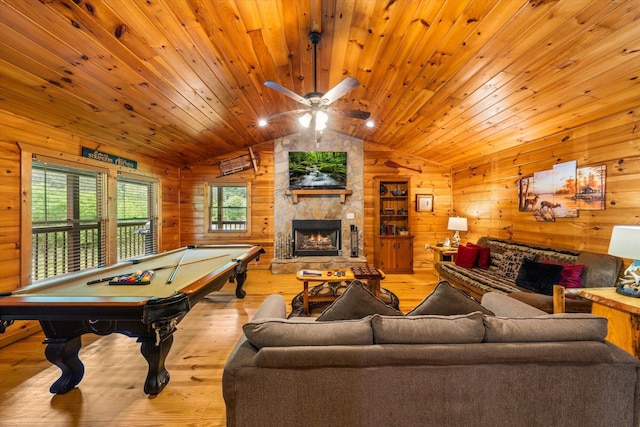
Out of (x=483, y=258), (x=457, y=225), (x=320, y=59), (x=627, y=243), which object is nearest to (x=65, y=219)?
(x=320, y=59)

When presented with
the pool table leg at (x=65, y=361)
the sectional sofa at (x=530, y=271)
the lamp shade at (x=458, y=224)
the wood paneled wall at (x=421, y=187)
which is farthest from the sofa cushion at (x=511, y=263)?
the pool table leg at (x=65, y=361)

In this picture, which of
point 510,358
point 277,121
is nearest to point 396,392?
point 510,358

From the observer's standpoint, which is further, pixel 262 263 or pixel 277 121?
→ pixel 262 263

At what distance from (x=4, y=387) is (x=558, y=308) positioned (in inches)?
180

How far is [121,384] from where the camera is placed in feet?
6.90

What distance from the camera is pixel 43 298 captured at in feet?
5.83

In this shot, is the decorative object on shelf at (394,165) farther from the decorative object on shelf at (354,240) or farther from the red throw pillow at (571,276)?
the red throw pillow at (571,276)

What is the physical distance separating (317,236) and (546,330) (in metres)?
4.82

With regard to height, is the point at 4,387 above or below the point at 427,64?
below

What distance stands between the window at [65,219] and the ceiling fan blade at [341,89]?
3.31 meters

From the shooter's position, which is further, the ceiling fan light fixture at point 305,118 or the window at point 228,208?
the window at point 228,208

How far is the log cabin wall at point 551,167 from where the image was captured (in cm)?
266

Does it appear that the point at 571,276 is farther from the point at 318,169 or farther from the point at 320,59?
the point at 318,169

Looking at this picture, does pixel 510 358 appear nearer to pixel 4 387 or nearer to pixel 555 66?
pixel 555 66
